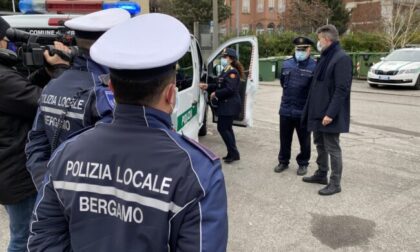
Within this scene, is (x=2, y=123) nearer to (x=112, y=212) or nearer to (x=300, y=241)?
(x=112, y=212)

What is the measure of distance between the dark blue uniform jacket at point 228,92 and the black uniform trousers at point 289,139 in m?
0.75

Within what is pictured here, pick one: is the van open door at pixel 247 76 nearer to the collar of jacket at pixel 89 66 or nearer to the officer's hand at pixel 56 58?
the officer's hand at pixel 56 58

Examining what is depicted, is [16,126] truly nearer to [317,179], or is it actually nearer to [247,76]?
[317,179]

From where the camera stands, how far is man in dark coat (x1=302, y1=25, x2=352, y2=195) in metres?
4.39

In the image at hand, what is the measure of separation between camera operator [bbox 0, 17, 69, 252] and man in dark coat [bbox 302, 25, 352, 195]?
3053 mm

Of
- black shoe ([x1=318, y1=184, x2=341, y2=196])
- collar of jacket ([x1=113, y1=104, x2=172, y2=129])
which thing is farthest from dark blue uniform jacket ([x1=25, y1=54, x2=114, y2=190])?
black shoe ([x1=318, y1=184, x2=341, y2=196])

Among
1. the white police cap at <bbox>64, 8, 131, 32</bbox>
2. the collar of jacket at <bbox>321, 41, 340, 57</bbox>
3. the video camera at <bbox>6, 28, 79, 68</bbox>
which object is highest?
the white police cap at <bbox>64, 8, 131, 32</bbox>

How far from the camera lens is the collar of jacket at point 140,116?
118cm

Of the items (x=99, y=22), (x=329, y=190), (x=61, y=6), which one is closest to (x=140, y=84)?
(x=99, y=22)

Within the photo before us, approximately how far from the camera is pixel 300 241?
366 cm

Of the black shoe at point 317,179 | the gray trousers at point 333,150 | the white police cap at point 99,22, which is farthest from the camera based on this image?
the black shoe at point 317,179

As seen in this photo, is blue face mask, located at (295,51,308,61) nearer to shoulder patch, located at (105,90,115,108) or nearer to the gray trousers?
the gray trousers

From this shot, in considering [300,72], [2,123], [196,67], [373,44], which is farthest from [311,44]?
[373,44]

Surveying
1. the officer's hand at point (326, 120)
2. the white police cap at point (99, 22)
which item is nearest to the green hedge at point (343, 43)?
the officer's hand at point (326, 120)
